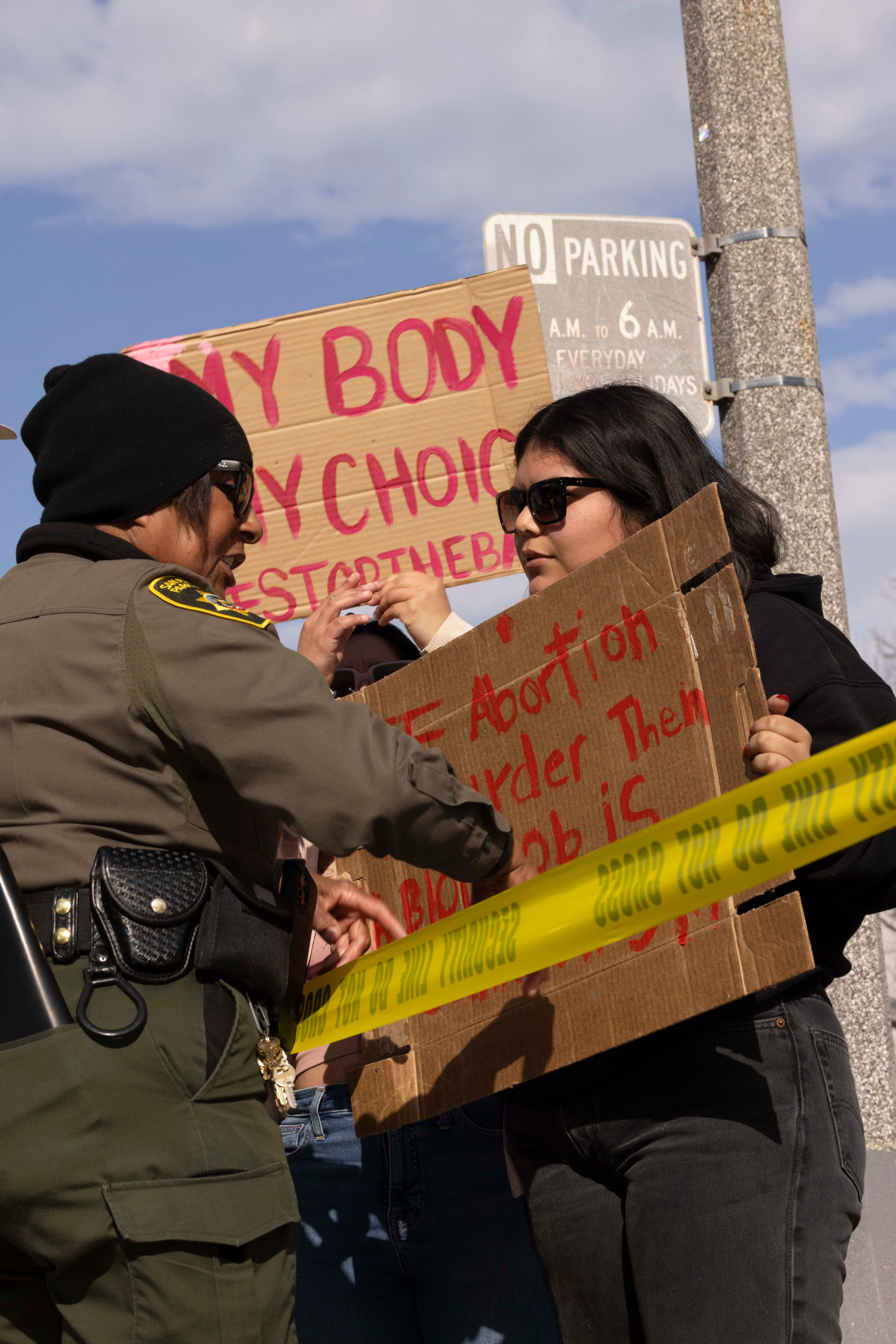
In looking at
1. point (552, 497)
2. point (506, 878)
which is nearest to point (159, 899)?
point (506, 878)

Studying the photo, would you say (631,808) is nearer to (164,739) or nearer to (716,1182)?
(716,1182)

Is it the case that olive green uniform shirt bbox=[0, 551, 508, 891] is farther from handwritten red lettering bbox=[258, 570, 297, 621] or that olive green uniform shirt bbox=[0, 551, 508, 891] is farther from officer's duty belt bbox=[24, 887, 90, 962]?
handwritten red lettering bbox=[258, 570, 297, 621]

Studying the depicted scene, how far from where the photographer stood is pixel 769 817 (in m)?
1.56

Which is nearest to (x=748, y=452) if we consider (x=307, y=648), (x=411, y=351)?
(x=411, y=351)

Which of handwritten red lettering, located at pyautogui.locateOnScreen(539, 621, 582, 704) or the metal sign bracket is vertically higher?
the metal sign bracket

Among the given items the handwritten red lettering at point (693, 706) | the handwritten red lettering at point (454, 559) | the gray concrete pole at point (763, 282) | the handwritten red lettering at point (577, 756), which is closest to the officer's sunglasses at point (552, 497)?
the handwritten red lettering at point (577, 756)

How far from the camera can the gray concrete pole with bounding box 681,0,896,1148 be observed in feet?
14.6

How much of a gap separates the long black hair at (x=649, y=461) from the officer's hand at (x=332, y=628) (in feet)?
2.17

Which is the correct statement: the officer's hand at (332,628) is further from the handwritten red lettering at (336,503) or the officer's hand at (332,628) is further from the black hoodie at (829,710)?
the black hoodie at (829,710)

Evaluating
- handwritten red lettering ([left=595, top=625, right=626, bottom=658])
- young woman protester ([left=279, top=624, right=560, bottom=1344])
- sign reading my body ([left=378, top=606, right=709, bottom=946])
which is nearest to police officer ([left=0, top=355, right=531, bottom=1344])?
sign reading my body ([left=378, top=606, right=709, bottom=946])

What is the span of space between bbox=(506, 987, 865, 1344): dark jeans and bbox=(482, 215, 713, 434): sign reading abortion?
8.78 ft

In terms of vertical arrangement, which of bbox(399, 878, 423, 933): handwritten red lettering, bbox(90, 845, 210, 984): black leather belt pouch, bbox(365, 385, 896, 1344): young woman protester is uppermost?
bbox(90, 845, 210, 984): black leather belt pouch

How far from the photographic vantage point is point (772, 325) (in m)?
4.47

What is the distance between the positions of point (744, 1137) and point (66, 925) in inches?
38.3
